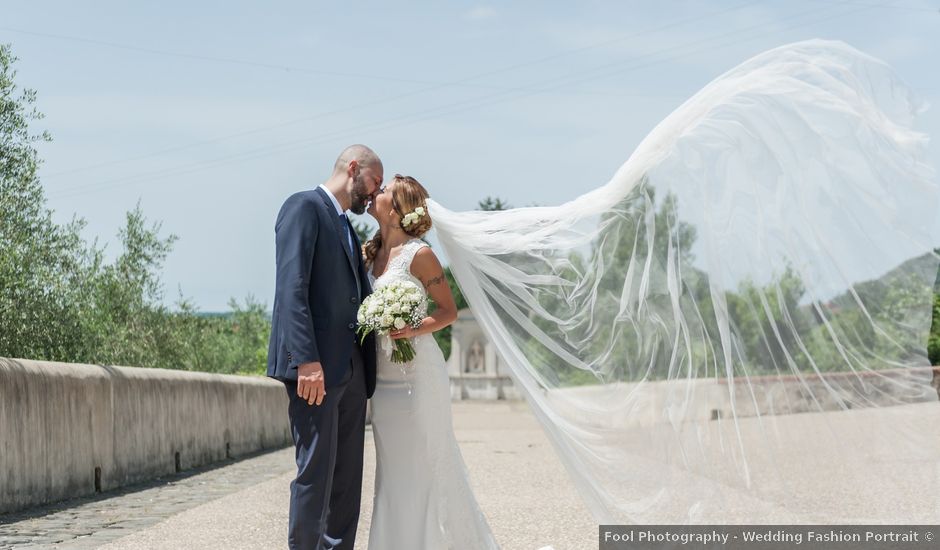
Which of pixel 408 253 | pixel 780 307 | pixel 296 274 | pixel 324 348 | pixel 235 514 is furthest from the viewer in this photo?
pixel 235 514

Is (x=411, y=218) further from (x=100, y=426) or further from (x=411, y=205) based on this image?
(x=100, y=426)

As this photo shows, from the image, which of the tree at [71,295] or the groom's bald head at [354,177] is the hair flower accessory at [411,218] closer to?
the groom's bald head at [354,177]

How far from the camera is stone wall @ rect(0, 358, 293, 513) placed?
9508mm

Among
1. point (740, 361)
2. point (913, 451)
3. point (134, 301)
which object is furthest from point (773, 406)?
point (134, 301)

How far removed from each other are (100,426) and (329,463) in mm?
6050

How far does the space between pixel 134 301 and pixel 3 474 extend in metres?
9.35

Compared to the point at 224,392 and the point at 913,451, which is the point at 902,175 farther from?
the point at 224,392

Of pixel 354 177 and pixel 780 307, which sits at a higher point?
pixel 354 177

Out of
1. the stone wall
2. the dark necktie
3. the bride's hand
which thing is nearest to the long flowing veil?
the bride's hand

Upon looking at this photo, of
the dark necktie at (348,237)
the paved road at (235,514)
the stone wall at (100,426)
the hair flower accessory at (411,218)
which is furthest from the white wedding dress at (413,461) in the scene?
the stone wall at (100,426)

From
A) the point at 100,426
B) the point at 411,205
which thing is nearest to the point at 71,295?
the point at 100,426

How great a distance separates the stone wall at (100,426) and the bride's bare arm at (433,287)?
4.50 metres

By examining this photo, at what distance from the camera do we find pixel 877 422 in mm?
6199

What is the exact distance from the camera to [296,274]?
234 inches
